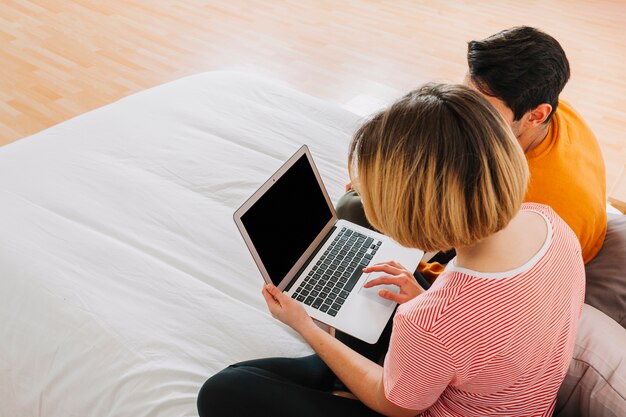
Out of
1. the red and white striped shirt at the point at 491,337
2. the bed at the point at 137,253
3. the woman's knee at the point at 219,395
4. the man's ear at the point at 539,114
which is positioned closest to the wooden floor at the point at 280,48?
the bed at the point at 137,253

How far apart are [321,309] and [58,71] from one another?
263cm

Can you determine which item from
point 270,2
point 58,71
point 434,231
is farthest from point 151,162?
point 270,2

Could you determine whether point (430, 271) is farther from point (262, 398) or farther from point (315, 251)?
point (262, 398)

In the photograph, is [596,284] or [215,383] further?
[596,284]

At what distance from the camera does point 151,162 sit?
1565 millimetres

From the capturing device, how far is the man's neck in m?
1.28

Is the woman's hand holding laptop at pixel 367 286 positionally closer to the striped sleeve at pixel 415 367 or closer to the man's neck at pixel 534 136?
the striped sleeve at pixel 415 367

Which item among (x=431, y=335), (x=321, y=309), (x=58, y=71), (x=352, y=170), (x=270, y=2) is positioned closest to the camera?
(x=431, y=335)

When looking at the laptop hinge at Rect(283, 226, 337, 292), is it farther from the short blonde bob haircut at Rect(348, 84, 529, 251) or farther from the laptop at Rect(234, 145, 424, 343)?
the short blonde bob haircut at Rect(348, 84, 529, 251)

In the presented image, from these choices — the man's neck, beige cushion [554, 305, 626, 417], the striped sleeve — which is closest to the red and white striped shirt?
the striped sleeve

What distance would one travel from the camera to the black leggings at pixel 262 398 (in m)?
0.92

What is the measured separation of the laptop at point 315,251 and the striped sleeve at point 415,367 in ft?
0.87

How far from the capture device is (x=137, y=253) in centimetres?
128

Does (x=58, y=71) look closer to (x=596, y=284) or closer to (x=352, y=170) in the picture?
(x=352, y=170)
